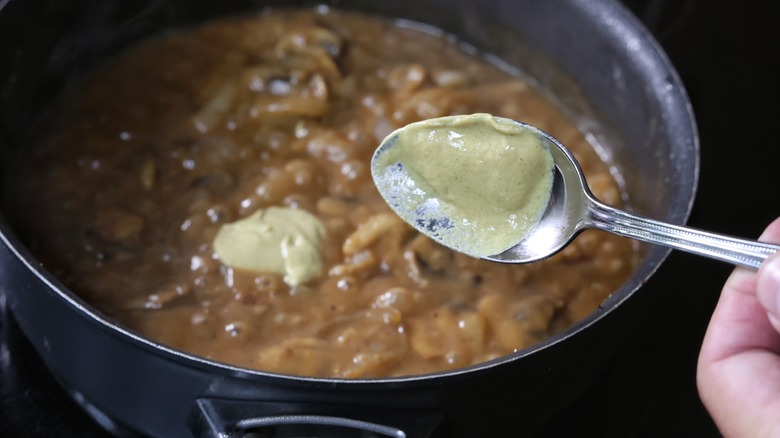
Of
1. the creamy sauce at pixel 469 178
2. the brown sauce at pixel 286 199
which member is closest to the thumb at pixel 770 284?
the creamy sauce at pixel 469 178

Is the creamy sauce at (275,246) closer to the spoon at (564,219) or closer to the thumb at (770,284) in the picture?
the spoon at (564,219)

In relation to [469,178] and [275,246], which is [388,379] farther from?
[275,246]

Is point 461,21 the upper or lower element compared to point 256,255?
upper

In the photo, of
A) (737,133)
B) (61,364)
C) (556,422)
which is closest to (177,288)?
(61,364)

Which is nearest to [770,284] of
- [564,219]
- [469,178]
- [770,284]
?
[770,284]

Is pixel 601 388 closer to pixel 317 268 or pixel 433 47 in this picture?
pixel 317 268
